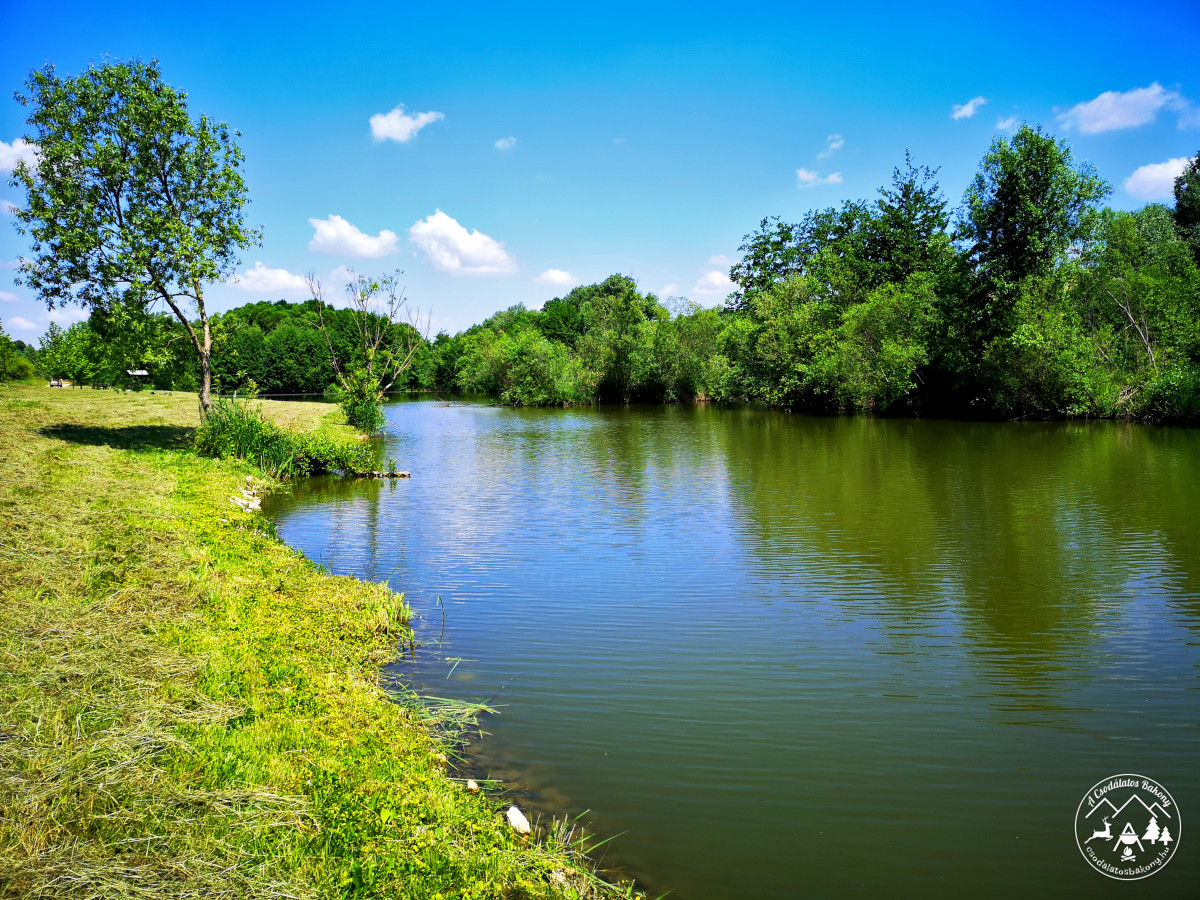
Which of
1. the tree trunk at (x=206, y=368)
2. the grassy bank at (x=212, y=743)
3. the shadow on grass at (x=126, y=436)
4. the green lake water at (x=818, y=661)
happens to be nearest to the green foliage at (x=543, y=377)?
the shadow on grass at (x=126, y=436)

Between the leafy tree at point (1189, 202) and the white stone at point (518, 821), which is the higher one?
the leafy tree at point (1189, 202)

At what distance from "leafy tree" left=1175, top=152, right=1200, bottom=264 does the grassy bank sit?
66887mm

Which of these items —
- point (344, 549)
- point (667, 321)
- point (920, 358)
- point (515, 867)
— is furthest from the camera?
point (667, 321)

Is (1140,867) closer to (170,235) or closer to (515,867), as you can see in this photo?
(515,867)

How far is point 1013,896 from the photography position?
4395 millimetres

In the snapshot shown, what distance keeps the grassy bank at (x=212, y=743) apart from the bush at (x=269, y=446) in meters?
11.1

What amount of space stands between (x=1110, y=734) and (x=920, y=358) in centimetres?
3939

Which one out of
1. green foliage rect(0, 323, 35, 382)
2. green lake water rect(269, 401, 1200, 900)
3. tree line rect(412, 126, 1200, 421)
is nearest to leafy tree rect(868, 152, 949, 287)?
tree line rect(412, 126, 1200, 421)

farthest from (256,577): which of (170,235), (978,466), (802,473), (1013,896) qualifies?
(978,466)

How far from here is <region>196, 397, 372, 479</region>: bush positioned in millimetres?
20562

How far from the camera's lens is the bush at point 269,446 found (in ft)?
67.5

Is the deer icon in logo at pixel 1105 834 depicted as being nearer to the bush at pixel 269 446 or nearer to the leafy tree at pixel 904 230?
the bush at pixel 269 446

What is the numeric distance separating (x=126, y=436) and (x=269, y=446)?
4.90 meters

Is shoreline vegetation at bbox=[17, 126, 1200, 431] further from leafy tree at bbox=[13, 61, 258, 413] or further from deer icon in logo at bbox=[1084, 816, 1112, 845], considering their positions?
deer icon in logo at bbox=[1084, 816, 1112, 845]
